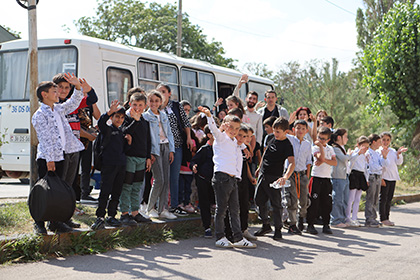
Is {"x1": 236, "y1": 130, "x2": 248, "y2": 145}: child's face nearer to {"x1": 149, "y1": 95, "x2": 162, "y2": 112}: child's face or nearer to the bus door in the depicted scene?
{"x1": 149, "y1": 95, "x2": 162, "y2": 112}: child's face

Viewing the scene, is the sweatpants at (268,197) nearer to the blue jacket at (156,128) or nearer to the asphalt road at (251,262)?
the asphalt road at (251,262)

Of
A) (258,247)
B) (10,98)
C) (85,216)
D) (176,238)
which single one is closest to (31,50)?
(85,216)

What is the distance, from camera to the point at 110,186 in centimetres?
698

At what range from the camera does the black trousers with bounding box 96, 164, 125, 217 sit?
273 inches

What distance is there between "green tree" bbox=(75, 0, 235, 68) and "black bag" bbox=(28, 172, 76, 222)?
36156mm

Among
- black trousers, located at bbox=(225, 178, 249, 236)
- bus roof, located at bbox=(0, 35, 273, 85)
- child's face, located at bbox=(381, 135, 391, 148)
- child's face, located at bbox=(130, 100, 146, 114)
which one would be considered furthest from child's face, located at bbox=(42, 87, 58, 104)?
child's face, located at bbox=(381, 135, 391, 148)

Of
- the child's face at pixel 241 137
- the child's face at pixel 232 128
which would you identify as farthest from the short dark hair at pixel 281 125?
the child's face at pixel 232 128

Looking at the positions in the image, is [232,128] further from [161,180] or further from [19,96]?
[19,96]

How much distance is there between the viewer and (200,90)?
1505 cm

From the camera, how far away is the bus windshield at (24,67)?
448 inches

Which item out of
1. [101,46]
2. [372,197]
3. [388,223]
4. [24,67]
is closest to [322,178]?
[372,197]

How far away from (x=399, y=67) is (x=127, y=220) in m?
14.1

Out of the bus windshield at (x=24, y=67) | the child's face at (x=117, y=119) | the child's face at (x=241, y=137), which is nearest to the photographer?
the child's face at (x=117, y=119)

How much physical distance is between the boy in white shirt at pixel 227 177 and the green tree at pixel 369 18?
35.8m
